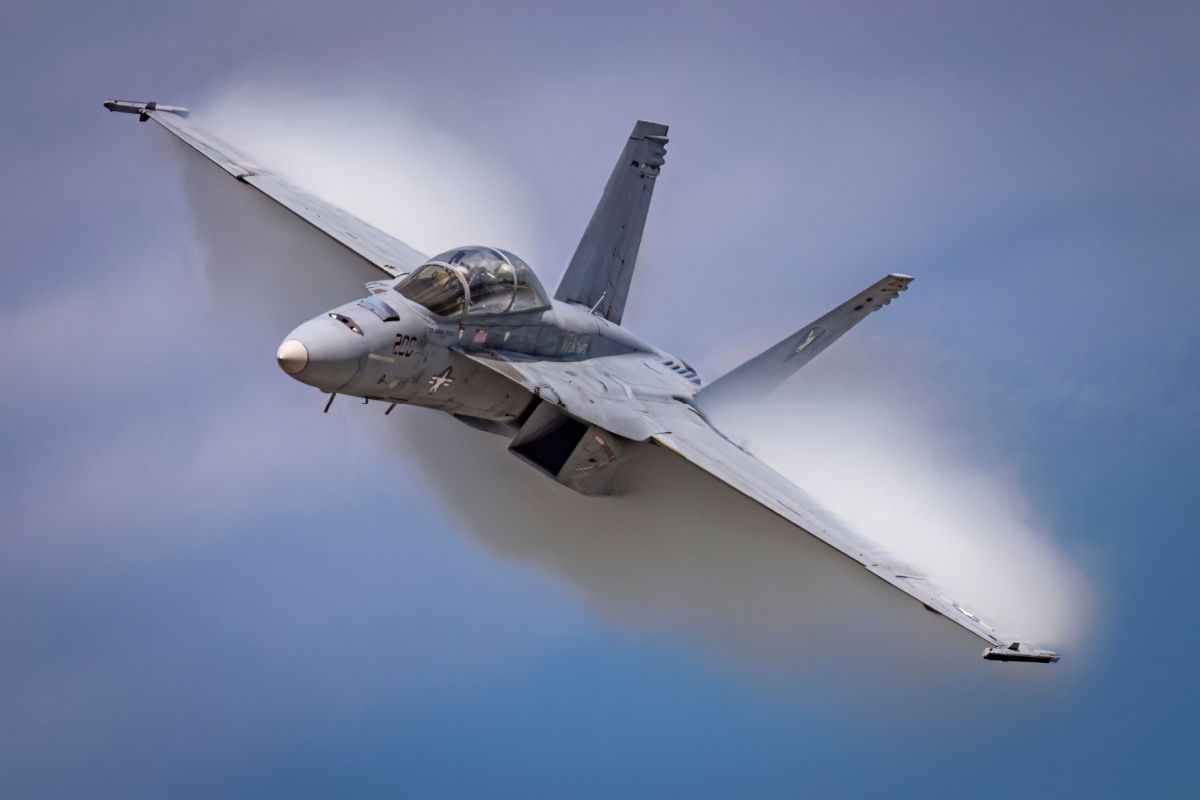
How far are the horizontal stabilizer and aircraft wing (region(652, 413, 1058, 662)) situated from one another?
1.70m

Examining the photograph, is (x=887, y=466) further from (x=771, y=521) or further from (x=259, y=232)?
(x=259, y=232)

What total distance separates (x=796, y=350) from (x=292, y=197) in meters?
8.13

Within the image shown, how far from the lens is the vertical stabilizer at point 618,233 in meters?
24.1

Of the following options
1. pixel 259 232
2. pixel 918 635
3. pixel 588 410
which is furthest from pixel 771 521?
pixel 259 232

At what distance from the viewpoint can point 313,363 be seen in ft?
54.0

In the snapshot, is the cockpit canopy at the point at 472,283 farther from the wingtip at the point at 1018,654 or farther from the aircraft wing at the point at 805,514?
the wingtip at the point at 1018,654

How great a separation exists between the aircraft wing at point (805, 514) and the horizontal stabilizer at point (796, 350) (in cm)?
170

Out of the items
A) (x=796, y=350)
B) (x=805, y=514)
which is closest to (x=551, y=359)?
(x=805, y=514)

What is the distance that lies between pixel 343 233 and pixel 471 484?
165 inches

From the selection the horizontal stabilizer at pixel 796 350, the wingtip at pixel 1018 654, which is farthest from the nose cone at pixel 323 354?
the wingtip at pixel 1018 654

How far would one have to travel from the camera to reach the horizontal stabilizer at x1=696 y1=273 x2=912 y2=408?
2353 centimetres

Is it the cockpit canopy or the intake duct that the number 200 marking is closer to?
the cockpit canopy

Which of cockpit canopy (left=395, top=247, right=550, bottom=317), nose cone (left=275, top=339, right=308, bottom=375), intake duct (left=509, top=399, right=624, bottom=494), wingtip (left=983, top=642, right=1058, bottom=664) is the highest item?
cockpit canopy (left=395, top=247, right=550, bottom=317)

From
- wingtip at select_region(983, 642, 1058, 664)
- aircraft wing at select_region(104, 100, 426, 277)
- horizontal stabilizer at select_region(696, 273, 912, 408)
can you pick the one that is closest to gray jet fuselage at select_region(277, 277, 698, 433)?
aircraft wing at select_region(104, 100, 426, 277)
